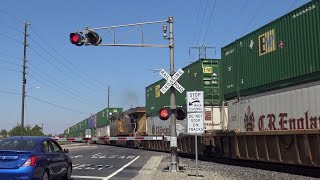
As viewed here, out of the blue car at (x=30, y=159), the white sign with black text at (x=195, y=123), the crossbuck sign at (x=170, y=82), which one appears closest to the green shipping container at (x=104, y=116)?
the crossbuck sign at (x=170, y=82)

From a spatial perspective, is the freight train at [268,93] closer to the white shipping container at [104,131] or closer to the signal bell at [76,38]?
the signal bell at [76,38]

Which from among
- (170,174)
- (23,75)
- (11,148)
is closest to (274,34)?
(170,174)

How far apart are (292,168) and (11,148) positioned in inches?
408

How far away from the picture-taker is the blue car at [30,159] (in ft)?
33.8

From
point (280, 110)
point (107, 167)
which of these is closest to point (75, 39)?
point (107, 167)

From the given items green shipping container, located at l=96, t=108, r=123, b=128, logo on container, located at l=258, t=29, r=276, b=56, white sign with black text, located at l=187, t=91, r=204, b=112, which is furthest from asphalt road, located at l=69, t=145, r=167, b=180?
green shipping container, located at l=96, t=108, r=123, b=128

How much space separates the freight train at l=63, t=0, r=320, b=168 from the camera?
1389 cm

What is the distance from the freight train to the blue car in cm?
750

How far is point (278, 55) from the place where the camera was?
51.6 feet

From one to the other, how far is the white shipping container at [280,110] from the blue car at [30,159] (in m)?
7.68

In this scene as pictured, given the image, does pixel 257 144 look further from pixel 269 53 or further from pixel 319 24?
pixel 319 24

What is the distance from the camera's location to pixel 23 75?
159 ft

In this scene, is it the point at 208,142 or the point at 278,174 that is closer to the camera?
the point at 278,174

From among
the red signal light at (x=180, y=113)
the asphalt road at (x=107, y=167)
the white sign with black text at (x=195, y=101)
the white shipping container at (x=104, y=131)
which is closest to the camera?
the white sign with black text at (x=195, y=101)
